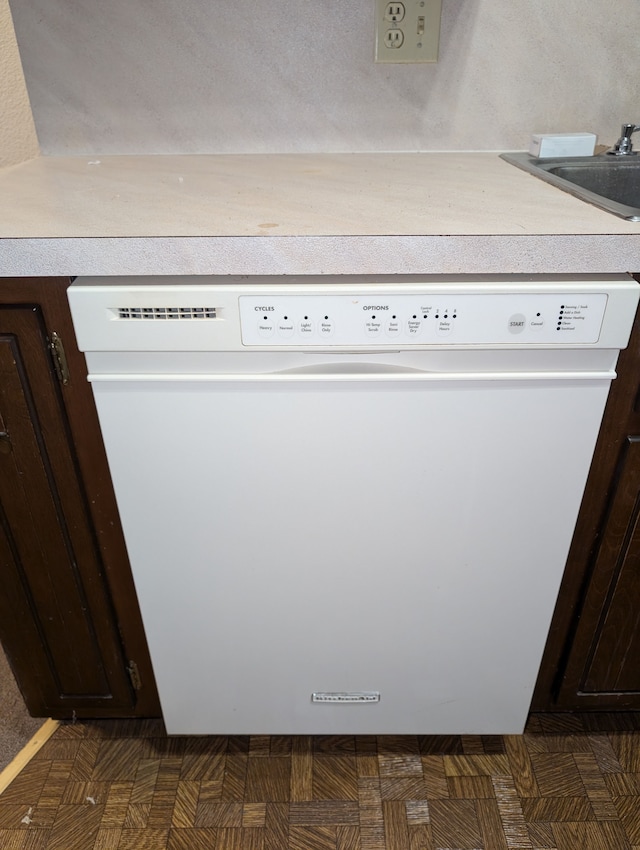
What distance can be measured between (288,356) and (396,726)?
71cm

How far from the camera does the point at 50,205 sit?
0.87 meters

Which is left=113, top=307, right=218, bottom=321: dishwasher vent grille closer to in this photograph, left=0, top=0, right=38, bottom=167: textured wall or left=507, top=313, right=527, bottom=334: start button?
left=507, top=313, right=527, bottom=334: start button

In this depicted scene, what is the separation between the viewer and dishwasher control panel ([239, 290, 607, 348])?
29.1 inches

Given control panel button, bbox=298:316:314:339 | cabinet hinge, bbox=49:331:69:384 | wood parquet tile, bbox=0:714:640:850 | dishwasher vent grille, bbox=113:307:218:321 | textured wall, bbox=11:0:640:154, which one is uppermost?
textured wall, bbox=11:0:640:154

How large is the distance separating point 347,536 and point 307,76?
86 cm

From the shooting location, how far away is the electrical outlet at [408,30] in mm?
1124

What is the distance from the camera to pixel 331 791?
1114 millimetres

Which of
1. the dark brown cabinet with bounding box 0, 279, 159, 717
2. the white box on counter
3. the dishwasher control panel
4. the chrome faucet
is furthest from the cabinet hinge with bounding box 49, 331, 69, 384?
the chrome faucet

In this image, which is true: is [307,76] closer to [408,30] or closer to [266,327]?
[408,30]

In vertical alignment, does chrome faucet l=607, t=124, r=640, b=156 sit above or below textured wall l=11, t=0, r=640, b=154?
below

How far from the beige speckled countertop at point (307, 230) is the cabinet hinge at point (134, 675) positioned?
0.69m

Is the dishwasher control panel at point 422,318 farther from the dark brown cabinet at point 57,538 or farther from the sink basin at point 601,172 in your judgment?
the sink basin at point 601,172

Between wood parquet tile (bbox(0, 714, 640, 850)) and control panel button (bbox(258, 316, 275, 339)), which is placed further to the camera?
wood parquet tile (bbox(0, 714, 640, 850))

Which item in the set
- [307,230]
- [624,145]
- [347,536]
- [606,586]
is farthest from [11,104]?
[606,586]
